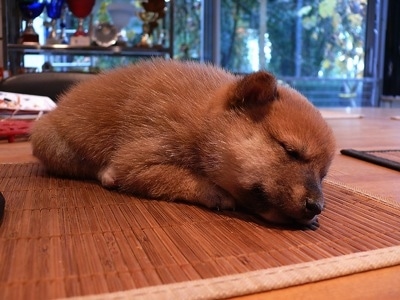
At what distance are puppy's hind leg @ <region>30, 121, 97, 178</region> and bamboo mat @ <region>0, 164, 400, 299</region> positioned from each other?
186 millimetres

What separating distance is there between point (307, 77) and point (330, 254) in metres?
5.12

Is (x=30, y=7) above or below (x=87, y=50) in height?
above

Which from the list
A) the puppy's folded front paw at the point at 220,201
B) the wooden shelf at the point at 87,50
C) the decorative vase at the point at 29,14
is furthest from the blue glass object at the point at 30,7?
the puppy's folded front paw at the point at 220,201

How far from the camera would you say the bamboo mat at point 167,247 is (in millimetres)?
574

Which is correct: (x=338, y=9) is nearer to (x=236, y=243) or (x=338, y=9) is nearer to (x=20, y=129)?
(x=20, y=129)

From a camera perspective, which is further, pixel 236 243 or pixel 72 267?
pixel 236 243

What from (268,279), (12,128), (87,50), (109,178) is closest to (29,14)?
(87,50)

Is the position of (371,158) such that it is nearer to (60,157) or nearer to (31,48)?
(60,157)

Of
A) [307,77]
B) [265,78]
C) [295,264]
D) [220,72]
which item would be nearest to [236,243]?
[295,264]

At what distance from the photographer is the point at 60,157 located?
3.98 ft

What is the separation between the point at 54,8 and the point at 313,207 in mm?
3483

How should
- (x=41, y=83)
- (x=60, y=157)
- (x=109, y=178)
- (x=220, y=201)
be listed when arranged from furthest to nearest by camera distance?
(x=41, y=83)
(x=60, y=157)
(x=109, y=178)
(x=220, y=201)

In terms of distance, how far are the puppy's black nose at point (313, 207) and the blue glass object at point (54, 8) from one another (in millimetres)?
3457

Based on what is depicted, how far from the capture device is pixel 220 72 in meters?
1.22
